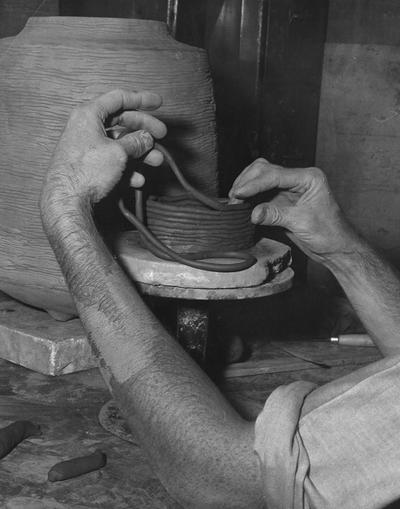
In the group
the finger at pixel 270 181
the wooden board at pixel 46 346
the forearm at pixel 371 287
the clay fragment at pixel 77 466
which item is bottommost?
the wooden board at pixel 46 346

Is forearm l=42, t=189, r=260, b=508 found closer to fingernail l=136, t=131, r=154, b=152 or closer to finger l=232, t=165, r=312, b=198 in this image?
fingernail l=136, t=131, r=154, b=152

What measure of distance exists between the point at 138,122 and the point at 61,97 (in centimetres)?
55

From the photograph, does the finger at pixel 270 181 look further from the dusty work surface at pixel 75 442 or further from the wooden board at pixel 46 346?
the wooden board at pixel 46 346

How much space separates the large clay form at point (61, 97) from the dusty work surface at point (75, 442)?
31cm

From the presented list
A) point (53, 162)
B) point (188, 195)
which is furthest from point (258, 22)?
point (53, 162)

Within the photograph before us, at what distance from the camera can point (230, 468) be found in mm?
1387

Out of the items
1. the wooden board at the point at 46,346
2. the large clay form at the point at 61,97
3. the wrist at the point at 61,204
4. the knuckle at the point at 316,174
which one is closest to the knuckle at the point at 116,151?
the wrist at the point at 61,204

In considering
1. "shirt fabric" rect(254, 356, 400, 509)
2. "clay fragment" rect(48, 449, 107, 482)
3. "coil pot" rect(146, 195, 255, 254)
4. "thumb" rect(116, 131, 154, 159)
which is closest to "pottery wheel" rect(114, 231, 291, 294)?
"coil pot" rect(146, 195, 255, 254)

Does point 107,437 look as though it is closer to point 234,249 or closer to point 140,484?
point 140,484

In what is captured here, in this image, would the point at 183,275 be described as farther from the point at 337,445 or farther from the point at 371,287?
the point at 337,445

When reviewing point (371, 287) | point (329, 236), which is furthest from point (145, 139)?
point (371, 287)

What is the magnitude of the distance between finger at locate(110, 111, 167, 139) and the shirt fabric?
748mm

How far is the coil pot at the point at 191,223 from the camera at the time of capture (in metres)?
2.06

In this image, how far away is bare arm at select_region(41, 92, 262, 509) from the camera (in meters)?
1.41
